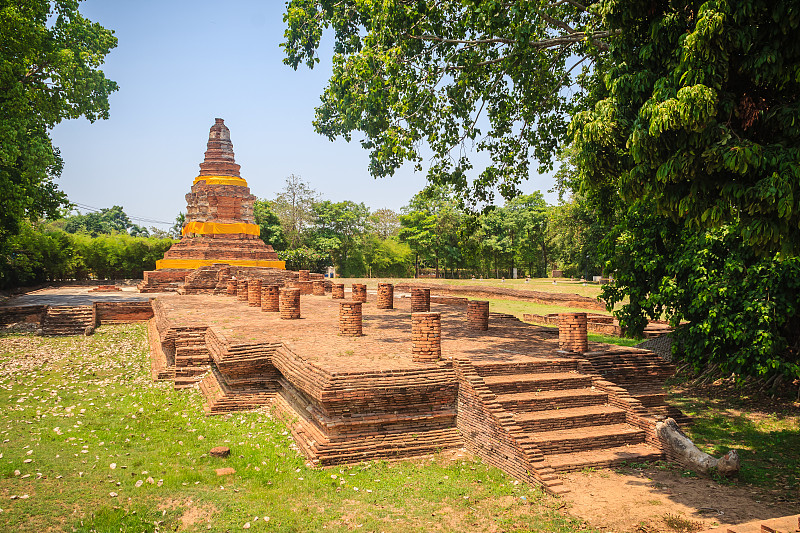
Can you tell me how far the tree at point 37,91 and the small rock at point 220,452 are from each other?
13.5 m

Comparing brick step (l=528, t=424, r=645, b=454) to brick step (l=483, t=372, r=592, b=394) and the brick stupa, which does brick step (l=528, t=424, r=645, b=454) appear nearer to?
brick step (l=483, t=372, r=592, b=394)

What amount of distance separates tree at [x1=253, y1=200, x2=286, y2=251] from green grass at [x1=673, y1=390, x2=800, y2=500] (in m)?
36.4

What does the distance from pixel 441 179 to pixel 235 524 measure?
8.97m

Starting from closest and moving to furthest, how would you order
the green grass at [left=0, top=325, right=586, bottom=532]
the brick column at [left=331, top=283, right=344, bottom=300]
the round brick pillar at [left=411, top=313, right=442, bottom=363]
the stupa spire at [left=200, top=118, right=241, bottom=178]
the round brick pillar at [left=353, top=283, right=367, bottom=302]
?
the green grass at [left=0, top=325, right=586, bottom=532], the round brick pillar at [left=411, top=313, right=442, bottom=363], the round brick pillar at [left=353, top=283, right=367, bottom=302], the brick column at [left=331, top=283, right=344, bottom=300], the stupa spire at [left=200, top=118, right=241, bottom=178]

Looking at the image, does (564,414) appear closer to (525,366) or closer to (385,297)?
(525,366)

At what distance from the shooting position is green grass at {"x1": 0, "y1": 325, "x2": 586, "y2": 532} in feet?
16.3

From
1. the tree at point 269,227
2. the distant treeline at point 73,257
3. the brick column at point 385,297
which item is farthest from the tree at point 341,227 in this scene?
the brick column at point 385,297

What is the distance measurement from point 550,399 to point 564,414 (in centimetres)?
26

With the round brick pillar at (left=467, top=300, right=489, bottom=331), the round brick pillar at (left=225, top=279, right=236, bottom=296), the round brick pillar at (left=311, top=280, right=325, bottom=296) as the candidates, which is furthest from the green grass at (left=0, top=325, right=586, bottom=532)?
the round brick pillar at (left=311, top=280, right=325, bottom=296)

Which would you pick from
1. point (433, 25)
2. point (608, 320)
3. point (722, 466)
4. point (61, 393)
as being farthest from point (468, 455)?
point (608, 320)

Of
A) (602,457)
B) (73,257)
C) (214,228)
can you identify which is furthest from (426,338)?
(73,257)

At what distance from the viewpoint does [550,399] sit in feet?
22.8

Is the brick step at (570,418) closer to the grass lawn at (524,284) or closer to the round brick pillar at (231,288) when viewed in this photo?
the round brick pillar at (231,288)

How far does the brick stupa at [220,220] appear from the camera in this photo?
2924 cm
